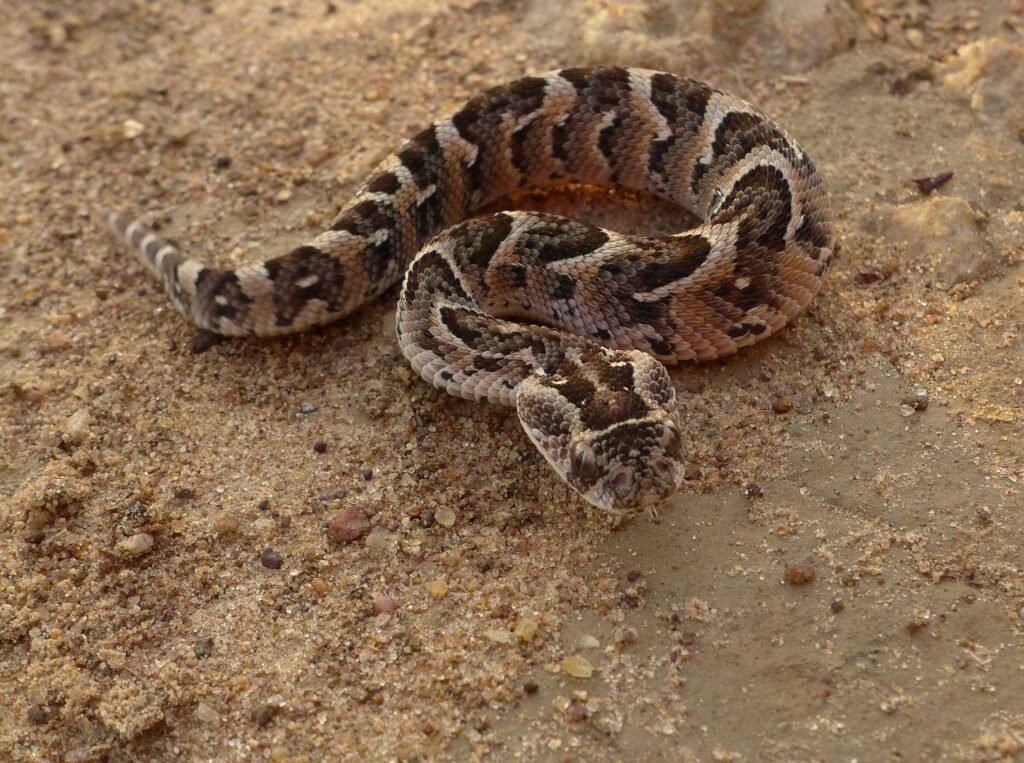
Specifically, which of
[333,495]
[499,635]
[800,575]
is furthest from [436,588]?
[800,575]

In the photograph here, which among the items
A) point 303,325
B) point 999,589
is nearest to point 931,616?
point 999,589

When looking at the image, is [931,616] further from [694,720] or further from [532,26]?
[532,26]

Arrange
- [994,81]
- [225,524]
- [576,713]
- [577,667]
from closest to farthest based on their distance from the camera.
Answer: [576,713] < [577,667] < [225,524] < [994,81]

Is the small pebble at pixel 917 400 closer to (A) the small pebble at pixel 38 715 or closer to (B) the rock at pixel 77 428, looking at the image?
(A) the small pebble at pixel 38 715

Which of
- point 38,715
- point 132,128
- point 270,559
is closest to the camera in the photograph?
point 38,715

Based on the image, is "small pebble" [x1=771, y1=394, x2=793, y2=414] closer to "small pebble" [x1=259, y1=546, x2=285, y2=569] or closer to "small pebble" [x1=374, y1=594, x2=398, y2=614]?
"small pebble" [x1=374, y1=594, x2=398, y2=614]

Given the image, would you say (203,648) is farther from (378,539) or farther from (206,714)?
(378,539)
